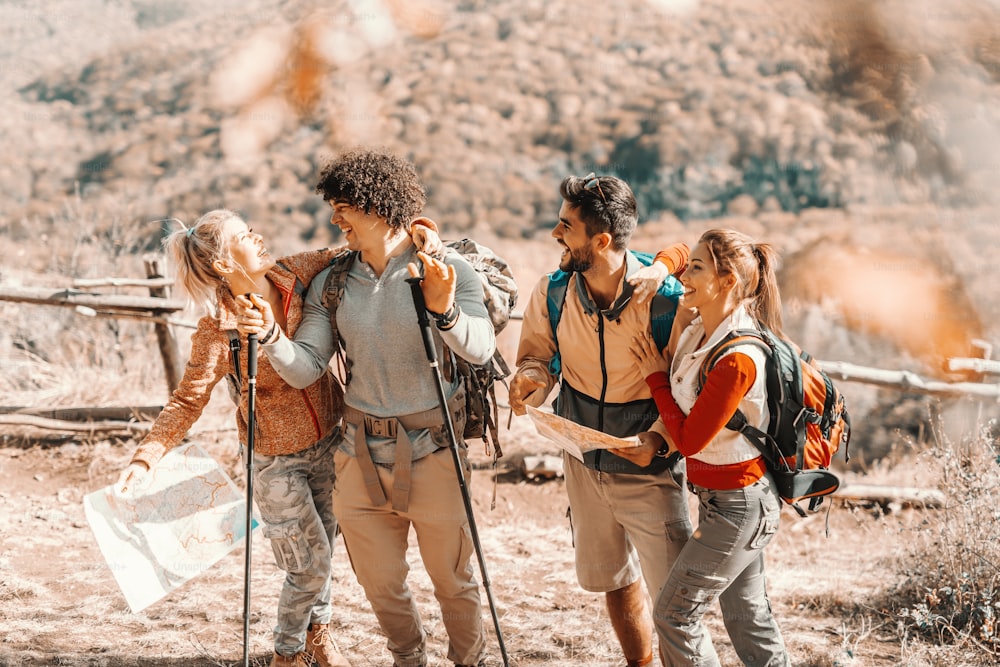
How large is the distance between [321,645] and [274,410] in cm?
105

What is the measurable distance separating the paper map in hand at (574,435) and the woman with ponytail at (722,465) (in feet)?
0.55

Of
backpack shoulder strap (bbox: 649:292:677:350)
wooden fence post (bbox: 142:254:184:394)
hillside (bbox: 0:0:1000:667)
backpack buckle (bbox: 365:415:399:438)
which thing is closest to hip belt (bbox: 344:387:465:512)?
backpack buckle (bbox: 365:415:399:438)

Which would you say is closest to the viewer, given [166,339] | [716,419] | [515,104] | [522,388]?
[716,419]

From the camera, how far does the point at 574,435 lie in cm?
280

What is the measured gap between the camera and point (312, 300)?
10.2 ft

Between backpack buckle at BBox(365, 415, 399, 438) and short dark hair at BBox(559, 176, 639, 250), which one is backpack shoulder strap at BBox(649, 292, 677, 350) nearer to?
short dark hair at BBox(559, 176, 639, 250)

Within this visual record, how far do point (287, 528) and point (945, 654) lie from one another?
2.79 metres

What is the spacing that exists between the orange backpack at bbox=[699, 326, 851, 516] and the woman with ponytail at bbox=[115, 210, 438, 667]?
3.58 ft

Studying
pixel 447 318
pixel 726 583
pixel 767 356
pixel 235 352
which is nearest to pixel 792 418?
pixel 767 356

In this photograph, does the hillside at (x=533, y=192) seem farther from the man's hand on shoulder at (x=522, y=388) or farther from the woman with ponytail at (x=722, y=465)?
the man's hand on shoulder at (x=522, y=388)

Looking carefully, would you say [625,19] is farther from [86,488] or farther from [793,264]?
[86,488]

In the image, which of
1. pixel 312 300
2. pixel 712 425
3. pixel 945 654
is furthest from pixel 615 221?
pixel 945 654

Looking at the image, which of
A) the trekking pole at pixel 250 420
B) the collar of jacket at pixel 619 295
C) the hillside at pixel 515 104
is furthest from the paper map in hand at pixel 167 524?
the hillside at pixel 515 104

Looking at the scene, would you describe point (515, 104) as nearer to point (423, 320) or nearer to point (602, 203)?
point (602, 203)
